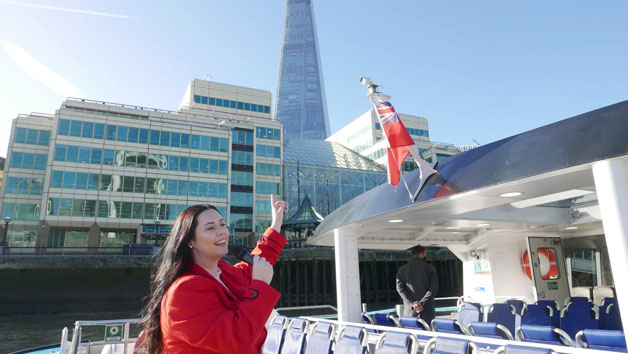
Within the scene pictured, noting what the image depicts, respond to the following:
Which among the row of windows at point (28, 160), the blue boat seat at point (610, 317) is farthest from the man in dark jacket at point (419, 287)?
the row of windows at point (28, 160)

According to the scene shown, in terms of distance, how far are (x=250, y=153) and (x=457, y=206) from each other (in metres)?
44.0

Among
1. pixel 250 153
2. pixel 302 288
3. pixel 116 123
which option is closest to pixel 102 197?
pixel 116 123

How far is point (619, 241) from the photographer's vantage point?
4.20 meters

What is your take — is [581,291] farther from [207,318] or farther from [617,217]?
[207,318]

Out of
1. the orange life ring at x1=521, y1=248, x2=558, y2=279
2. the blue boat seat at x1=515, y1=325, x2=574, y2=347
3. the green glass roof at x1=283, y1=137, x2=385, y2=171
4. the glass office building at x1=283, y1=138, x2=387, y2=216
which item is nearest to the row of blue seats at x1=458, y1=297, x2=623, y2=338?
the blue boat seat at x1=515, y1=325, x2=574, y2=347

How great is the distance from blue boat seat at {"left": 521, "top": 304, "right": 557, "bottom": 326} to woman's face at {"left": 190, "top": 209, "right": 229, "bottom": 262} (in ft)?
26.6

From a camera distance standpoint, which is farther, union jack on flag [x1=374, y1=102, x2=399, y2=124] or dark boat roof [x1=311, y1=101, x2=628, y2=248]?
union jack on flag [x1=374, y1=102, x2=399, y2=124]

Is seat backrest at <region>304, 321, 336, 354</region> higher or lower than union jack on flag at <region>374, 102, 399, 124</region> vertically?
lower

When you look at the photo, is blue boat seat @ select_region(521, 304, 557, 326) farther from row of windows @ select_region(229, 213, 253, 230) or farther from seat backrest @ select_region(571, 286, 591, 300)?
row of windows @ select_region(229, 213, 253, 230)

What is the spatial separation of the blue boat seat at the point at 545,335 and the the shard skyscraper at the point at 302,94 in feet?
580

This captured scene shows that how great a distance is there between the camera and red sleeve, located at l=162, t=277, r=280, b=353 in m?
1.64

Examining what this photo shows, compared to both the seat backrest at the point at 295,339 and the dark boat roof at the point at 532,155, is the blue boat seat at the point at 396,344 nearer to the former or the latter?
the seat backrest at the point at 295,339

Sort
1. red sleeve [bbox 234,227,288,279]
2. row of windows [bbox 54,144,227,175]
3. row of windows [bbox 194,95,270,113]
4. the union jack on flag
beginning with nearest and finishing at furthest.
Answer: red sleeve [bbox 234,227,288,279]
the union jack on flag
row of windows [bbox 54,144,227,175]
row of windows [bbox 194,95,270,113]

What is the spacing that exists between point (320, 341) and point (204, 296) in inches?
179
